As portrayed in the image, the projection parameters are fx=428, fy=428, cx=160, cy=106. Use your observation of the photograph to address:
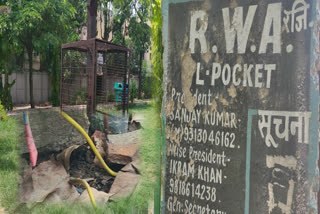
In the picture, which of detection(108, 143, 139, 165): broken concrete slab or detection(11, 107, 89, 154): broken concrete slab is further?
detection(11, 107, 89, 154): broken concrete slab

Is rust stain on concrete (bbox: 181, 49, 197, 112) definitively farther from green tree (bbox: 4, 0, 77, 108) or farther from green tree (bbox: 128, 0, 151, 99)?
green tree (bbox: 4, 0, 77, 108)

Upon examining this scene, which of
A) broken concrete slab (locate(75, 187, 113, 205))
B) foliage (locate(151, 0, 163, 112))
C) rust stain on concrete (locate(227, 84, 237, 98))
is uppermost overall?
foliage (locate(151, 0, 163, 112))

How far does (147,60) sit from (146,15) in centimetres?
41

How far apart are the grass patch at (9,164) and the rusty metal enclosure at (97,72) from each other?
952mm

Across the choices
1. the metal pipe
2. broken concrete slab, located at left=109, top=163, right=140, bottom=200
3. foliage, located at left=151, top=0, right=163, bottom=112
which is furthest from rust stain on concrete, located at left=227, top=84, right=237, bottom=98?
the metal pipe

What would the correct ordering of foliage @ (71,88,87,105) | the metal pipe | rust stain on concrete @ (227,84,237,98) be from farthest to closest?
the metal pipe < foliage @ (71,88,87,105) < rust stain on concrete @ (227,84,237,98)

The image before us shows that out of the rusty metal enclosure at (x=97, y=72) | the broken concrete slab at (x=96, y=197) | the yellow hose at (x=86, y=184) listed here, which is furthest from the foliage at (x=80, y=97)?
the broken concrete slab at (x=96, y=197)

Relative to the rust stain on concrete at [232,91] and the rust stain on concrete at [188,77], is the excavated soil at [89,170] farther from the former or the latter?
the rust stain on concrete at [232,91]

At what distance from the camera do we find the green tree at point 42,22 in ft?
15.8

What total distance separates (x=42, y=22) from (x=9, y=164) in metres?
1.69

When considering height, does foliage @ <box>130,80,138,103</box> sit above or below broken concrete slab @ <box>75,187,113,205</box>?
above

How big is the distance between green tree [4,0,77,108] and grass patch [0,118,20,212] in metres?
0.71

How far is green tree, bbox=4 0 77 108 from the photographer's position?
15.8 ft

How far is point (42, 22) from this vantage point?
16.2ft
